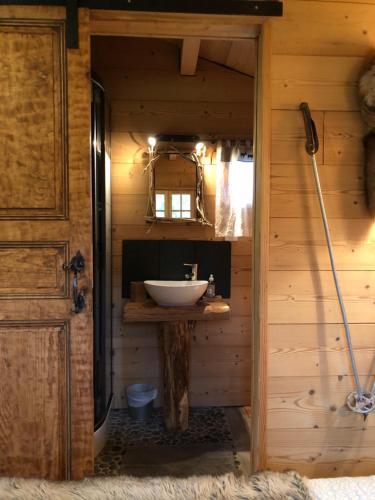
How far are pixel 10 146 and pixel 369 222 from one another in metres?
1.57

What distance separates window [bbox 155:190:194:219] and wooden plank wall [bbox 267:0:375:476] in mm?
1235

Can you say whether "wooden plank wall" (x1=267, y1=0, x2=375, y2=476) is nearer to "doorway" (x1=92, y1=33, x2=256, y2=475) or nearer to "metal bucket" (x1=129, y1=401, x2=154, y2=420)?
"doorway" (x1=92, y1=33, x2=256, y2=475)

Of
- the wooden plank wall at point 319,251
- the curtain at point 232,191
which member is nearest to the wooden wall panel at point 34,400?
the wooden plank wall at point 319,251

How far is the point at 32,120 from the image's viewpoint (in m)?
1.60

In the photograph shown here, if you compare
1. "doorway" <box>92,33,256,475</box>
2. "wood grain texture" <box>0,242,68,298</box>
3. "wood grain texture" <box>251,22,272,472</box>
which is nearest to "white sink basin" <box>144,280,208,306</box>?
"doorway" <box>92,33,256,475</box>

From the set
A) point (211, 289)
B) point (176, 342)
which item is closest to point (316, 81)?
point (211, 289)

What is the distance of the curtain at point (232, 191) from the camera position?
9.23ft

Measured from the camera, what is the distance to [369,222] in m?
1.72

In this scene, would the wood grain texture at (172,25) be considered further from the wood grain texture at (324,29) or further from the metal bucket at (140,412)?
the metal bucket at (140,412)

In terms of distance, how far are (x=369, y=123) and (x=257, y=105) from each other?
474 millimetres

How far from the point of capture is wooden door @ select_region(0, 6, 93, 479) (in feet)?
5.22

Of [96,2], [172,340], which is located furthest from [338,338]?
[96,2]

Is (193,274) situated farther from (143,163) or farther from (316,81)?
(316,81)

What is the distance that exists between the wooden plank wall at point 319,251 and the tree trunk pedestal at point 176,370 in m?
0.91
